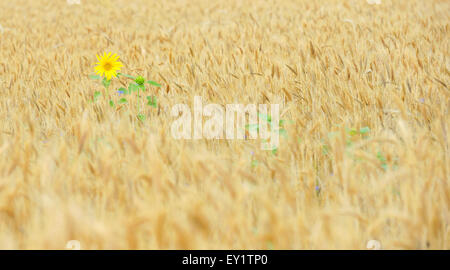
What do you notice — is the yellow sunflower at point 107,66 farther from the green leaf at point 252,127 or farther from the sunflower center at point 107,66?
the green leaf at point 252,127

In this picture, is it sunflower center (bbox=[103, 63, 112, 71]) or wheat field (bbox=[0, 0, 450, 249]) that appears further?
sunflower center (bbox=[103, 63, 112, 71])

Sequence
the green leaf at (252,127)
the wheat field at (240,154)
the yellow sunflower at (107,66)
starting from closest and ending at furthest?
1. the wheat field at (240,154)
2. the green leaf at (252,127)
3. the yellow sunflower at (107,66)

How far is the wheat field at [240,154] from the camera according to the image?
1.24m

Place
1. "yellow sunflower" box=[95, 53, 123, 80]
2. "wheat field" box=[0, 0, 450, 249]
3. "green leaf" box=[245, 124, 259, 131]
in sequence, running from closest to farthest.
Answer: "wheat field" box=[0, 0, 450, 249] < "green leaf" box=[245, 124, 259, 131] < "yellow sunflower" box=[95, 53, 123, 80]

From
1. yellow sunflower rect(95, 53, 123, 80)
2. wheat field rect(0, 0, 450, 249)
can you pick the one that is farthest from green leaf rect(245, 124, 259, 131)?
yellow sunflower rect(95, 53, 123, 80)

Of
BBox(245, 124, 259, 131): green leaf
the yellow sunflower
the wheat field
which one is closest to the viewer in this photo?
the wheat field

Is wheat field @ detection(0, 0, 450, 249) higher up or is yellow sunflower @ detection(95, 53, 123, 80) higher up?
yellow sunflower @ detection(95, 53, 123, 80)

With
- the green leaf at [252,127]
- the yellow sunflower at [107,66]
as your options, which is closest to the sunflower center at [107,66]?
the yellow sunflower at [107,66]

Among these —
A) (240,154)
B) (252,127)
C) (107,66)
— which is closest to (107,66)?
(107,66)

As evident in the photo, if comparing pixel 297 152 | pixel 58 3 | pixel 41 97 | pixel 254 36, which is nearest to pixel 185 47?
pixel 254 36

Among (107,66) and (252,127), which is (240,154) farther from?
(107,66)

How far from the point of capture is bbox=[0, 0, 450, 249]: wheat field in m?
1.24

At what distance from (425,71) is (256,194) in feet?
6.88

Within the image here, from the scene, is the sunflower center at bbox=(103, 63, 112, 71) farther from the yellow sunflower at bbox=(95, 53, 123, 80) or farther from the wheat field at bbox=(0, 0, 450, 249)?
the wheat field at bbox=(0, 0, 450, 249)
